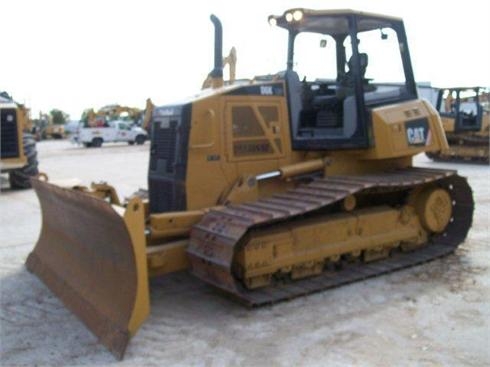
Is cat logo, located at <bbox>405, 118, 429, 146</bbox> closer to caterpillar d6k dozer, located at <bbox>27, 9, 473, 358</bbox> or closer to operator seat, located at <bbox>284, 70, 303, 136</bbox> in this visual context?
caterpillar d6k dozer, located at <bbox>27, 9, 473, 358</bbox>

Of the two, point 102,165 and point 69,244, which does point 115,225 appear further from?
point 102,165

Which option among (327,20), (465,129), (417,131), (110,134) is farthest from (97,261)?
(110,134)

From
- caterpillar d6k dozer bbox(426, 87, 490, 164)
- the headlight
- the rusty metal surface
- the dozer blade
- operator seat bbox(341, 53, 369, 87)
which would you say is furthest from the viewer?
caterpillar d6k dozer bbox(426, 87, 490, 164)

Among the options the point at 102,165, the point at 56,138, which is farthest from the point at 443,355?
the point at 56,138

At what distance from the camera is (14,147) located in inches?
547

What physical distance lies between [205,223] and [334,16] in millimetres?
2718

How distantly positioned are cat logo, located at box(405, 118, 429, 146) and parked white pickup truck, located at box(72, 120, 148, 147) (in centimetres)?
2879

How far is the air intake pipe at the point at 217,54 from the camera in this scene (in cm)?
601

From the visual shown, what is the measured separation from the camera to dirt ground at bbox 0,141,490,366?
4.13m

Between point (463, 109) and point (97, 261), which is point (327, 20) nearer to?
point (97, 261)

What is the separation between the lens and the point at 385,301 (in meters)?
5.21

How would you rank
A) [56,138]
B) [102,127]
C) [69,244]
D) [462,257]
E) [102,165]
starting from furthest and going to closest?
1. [56,138]
2. [102,127]
3. [102,165]
4. [462,257]
5. [69,244]

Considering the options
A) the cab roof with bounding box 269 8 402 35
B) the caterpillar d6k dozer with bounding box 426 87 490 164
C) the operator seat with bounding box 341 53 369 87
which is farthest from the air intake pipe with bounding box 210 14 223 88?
the caterpillar d6k dozer with bounding box 426 87 490 164

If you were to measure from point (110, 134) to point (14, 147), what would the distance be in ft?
69.6
